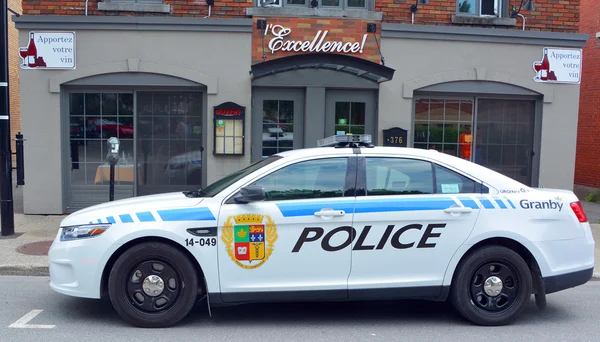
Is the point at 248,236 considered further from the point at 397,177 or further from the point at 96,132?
the point at 96,132

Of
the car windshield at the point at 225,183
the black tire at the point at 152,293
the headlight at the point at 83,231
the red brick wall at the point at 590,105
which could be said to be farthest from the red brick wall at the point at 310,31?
the red brick wall at the point at 590,105

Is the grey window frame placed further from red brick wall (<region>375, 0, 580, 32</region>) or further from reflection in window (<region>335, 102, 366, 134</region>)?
reflection in window (<region>335, 102, 366, 134</region>)

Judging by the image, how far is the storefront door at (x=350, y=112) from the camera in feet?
36.0

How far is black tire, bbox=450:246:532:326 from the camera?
535cm

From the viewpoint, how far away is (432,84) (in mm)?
11023

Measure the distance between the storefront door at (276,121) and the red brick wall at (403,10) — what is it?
5.31 ft

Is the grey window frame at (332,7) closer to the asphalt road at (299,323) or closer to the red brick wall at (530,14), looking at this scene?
the red brick wall at (530,14)

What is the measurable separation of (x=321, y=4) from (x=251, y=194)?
6824 mm

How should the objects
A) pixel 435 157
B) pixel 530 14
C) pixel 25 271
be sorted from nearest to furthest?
pixel 435 157
pixel 25 271
pixel 530 14

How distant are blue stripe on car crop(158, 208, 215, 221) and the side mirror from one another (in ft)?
0.96

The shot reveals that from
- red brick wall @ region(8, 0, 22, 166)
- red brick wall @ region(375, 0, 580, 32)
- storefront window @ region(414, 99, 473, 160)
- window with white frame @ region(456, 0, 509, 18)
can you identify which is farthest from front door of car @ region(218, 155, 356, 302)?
red brick wall @ region(8, 0, 22, 166)

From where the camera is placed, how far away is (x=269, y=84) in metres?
10.6

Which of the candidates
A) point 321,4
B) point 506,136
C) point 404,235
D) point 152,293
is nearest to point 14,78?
point 321,4

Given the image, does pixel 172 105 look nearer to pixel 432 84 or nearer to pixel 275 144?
pixel 275 144
